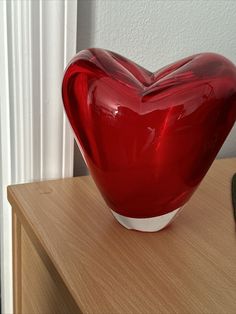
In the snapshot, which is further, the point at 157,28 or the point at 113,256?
the point at 157,28

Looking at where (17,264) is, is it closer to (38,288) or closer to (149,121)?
(38,288)

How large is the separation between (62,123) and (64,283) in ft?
0.86

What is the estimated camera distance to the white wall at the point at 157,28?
2.07 feet

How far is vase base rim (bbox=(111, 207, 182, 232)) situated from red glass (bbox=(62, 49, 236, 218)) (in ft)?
0.05

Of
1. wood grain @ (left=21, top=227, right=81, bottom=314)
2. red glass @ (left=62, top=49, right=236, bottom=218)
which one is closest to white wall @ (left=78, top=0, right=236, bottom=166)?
red glass @ (left=62, top=49, right=236, bottom=218)

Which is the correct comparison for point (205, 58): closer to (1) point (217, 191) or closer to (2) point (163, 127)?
(2) point (163, 127)

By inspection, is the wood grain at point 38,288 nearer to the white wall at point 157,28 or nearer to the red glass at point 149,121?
the red glass at point 149,121

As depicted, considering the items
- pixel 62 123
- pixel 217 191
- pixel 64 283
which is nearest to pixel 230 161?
pixel 217 191

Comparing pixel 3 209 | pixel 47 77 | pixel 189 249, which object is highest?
pixel 47 77

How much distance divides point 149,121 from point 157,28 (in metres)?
0.29

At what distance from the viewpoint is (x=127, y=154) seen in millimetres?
448

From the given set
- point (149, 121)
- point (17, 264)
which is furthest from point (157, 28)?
point (17, 264)

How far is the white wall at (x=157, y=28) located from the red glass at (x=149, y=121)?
0.55ft

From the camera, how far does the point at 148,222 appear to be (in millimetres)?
500
